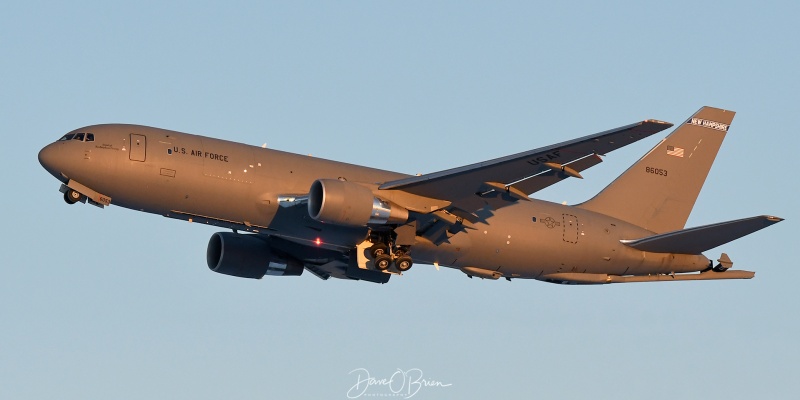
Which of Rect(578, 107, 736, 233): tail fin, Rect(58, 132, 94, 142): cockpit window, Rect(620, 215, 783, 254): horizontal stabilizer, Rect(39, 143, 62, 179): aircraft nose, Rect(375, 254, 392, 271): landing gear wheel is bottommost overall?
Rect(375, 254, 392, 271): landing gear wheel

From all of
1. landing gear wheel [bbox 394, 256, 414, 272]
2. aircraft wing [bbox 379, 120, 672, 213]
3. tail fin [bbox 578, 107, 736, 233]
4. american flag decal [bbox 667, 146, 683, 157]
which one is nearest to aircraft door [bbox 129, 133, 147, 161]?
aircraft wing [bbox 379, 120, 672, 213]

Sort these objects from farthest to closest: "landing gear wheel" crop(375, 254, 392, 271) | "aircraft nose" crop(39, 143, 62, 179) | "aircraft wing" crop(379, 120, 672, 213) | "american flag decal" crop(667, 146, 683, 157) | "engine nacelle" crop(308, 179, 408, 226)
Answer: "american flag decal" crop(667, 146, 683, 157) < "landing gear wheel" crop(375, 254, 392, 271) < "aircraft nose" crop(39, 143, 62, 179) < "engine nacelle" crop(308, 179, 408, 226) < "aircraft wing" crop(379, 120, 672, 213)

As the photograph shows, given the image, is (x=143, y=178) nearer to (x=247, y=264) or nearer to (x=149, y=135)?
(x=149, y=135)

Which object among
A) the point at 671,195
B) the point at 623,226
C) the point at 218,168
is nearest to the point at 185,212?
the point at 218,168

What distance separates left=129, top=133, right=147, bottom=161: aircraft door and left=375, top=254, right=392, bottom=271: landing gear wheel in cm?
917

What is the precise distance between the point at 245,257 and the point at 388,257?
8088mm

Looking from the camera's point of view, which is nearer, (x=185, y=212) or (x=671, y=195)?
(x=185, y=212)

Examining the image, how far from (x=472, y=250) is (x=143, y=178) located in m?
12.6

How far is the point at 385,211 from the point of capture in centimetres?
4481

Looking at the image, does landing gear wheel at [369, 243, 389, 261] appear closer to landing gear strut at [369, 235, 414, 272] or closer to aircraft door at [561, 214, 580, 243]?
landing gear strut at [369, 235, 414, 272]

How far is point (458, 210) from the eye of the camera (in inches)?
1844

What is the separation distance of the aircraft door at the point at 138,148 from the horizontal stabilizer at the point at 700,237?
64.1 feet

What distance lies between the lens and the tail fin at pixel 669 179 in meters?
54.2

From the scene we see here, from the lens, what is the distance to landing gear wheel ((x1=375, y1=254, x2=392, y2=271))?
153 feet
